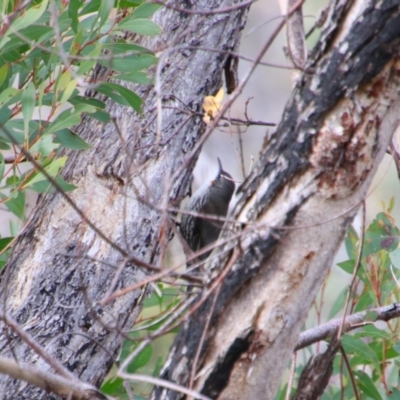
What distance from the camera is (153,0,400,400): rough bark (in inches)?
39.1

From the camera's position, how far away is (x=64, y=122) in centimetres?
153

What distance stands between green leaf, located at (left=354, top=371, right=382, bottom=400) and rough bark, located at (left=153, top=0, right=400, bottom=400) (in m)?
0.92

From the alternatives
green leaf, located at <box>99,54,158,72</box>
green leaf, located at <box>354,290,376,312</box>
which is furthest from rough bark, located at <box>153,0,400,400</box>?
green leaf, located at <box>354,290,376,312</box>

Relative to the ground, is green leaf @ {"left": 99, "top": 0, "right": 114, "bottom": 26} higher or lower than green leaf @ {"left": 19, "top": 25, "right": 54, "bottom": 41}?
higher

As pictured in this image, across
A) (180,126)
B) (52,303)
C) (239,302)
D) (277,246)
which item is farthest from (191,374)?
(180,126)

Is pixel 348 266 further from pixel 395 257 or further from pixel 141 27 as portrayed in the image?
pixel 141 27

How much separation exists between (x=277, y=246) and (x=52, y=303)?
2.72ft

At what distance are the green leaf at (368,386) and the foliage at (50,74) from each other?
39.9 inches

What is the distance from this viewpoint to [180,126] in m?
1.91

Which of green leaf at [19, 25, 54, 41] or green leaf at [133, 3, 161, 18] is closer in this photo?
green leaf at [19, 25, 54, 41]

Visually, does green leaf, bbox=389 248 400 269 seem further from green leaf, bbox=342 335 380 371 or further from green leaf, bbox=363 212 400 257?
green leaf, bbox=342 335 380 371

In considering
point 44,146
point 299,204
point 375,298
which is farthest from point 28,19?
point 375,298

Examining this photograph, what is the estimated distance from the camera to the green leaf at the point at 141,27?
1.65 m

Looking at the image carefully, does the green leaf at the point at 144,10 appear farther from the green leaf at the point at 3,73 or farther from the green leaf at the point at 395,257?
the green leaf at the point at 395,257
